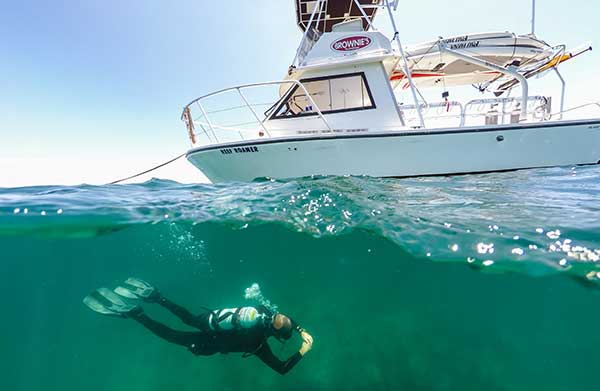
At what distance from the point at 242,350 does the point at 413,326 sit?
1.41 metres

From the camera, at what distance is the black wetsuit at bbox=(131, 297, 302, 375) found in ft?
6.37

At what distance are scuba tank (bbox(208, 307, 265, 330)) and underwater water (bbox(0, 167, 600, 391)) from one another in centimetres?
36

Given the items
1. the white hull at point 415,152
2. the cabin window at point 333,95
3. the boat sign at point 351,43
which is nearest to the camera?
the white hull at point 415,152

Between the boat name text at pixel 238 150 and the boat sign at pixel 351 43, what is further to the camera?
the boat sign at pixel 351 43

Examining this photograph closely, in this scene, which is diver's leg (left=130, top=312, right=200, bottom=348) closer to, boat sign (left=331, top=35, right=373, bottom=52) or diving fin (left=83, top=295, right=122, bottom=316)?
diving fin (left=83, top=295, right=122, bottom=316)

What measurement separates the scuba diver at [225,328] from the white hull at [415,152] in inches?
133

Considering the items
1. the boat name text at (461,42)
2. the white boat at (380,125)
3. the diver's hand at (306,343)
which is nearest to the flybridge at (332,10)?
the white boat at (380,125)

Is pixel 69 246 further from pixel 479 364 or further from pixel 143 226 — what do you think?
pixel 479 364

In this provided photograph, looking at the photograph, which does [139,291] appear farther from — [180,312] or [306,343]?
[306,343]

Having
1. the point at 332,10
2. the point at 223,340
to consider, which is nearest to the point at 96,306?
the point at 223,340

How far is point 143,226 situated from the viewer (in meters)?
2.67

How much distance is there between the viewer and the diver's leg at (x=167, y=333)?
2.21 metres

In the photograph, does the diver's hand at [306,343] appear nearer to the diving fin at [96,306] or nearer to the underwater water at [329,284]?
the underwater water at [329,284]

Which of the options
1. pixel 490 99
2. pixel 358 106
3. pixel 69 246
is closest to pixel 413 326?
pixel 69 246
